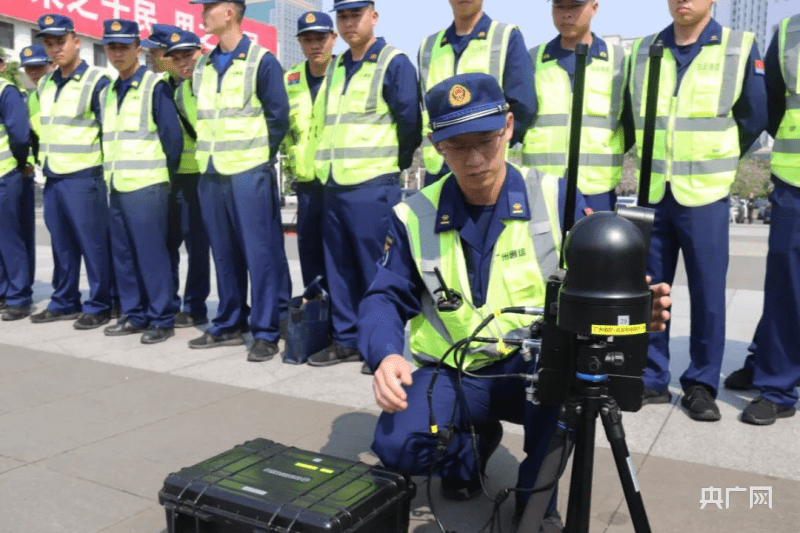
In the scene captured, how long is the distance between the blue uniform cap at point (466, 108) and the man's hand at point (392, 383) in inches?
27.3

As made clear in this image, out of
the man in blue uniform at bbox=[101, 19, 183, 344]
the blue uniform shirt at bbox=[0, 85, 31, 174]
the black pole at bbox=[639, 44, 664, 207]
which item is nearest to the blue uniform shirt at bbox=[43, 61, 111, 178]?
the man in blue uniform at bbox=[101, 19, 183, 344]

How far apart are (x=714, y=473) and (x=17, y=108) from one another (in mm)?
6054

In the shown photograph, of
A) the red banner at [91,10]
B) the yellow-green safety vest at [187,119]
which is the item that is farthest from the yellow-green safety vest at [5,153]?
the red banner at [91,10]

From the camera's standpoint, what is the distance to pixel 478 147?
2498mm

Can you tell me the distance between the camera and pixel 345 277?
523 centimetres

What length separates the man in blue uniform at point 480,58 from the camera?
4.36m

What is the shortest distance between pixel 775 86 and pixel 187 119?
404 cm

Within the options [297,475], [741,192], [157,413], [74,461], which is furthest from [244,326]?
[741,192]

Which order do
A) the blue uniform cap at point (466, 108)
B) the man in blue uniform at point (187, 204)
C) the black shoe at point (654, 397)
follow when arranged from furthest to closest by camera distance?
the man in blue uniform at point (187, 204)
the black shoe at point (654, 397)
the blue uniform cap at point (466, 108)

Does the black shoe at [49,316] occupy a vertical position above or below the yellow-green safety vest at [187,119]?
below

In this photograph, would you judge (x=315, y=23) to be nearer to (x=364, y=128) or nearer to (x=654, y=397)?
(x=364, y=128)

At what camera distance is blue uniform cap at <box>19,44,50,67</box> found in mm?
7348

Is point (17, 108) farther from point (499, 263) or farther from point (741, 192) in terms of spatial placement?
point (741, 192)

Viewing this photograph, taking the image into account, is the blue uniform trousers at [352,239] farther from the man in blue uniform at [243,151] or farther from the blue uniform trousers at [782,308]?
the blue uniform trousers at [782,308]
